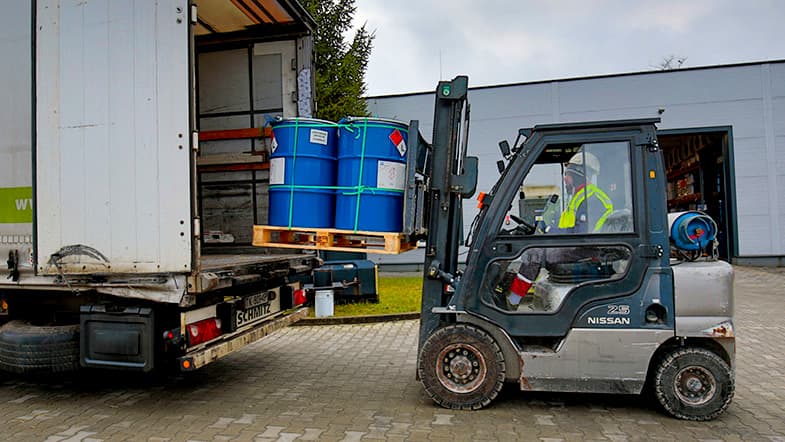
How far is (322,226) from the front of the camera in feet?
14.8

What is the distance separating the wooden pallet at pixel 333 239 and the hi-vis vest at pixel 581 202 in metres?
1.26

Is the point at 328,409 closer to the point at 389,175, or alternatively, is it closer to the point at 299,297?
the point at 299,297

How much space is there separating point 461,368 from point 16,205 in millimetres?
3755

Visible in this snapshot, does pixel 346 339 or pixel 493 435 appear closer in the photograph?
pixel 493 435

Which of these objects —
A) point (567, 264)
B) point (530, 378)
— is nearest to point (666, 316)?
point (567, 264)

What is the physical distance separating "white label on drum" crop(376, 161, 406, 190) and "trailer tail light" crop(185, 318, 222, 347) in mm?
1746

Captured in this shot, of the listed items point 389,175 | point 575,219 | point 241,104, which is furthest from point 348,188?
point 241,104

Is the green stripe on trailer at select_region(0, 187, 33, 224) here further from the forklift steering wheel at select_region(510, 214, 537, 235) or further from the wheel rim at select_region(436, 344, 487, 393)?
the forklift steering wheel at select_region(510, 214, 537, 235)

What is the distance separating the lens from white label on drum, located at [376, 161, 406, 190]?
171 inches

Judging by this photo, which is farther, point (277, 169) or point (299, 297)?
point (299, 297)

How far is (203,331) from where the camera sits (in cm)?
428

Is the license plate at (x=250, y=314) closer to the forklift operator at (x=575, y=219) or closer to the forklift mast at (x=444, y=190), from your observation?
the forklift mast at (x=444, y=190)

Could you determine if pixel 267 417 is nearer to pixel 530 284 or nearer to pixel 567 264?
pixel 530 284

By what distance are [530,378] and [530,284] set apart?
709 millimetres
